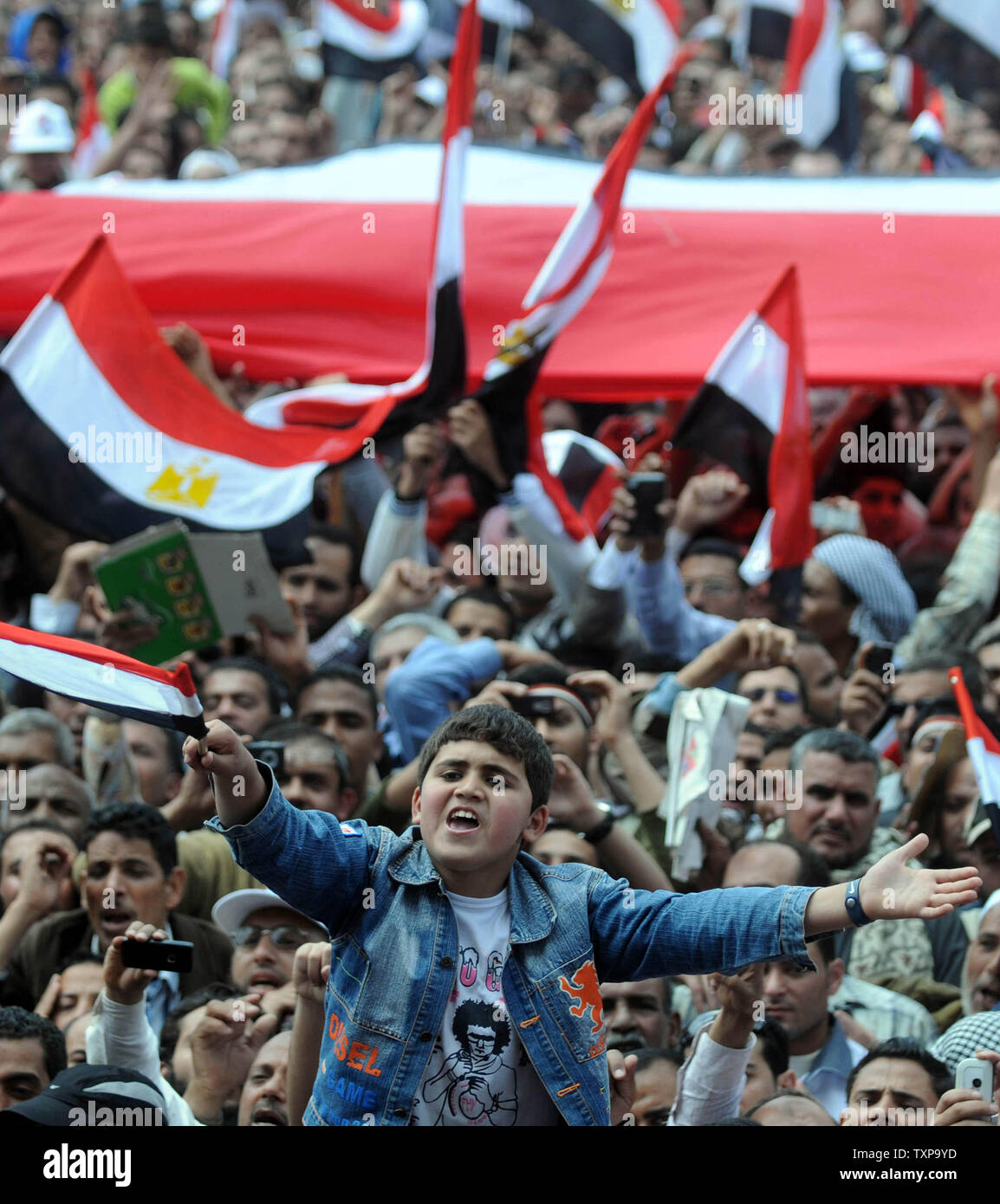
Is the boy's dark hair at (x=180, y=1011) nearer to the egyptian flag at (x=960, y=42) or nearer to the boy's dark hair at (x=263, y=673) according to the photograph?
the boy's dark hair at (x=263, y=673)

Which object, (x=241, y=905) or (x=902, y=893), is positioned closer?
(x=902, y=893)

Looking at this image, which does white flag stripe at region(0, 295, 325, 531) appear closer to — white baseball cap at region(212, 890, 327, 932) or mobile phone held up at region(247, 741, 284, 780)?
mobile phone held up at region(247, 741, 284, 780)

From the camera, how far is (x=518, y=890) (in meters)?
3.18

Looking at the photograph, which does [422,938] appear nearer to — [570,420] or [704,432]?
[704,432]

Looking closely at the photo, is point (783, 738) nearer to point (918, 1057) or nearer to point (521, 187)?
point (918, 1057)

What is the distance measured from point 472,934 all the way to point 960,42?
6.50 meters

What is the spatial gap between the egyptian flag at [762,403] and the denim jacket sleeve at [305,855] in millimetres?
3542

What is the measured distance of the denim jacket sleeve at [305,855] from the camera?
3006 mm

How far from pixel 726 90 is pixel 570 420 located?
2.41 metres

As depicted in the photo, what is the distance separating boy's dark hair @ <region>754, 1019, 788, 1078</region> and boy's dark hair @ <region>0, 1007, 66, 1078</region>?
1.50m

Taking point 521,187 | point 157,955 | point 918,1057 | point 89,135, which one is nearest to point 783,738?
point 918,1057

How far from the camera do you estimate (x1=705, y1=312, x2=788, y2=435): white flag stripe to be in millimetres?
6543

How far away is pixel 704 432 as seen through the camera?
6617 millimetres

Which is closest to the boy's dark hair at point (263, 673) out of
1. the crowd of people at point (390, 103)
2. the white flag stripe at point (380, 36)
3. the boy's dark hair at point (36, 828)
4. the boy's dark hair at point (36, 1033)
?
the boy's dark hair at point (36, 828)
